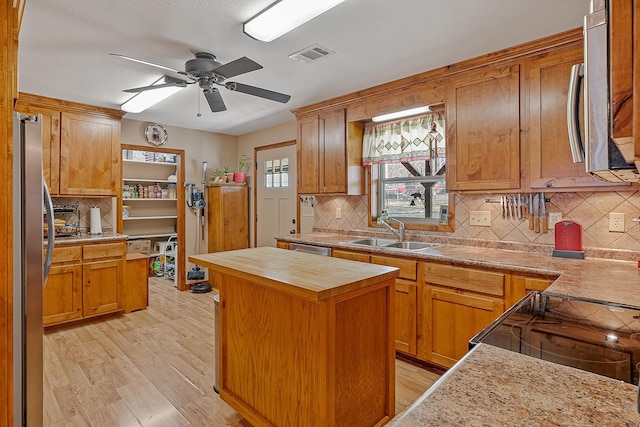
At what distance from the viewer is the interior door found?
486cm

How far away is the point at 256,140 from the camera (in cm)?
545

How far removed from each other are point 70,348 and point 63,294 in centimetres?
68

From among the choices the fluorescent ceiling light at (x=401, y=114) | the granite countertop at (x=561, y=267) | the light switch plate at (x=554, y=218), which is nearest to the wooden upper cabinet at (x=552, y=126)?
the light switch plate at (x=554, y=218)

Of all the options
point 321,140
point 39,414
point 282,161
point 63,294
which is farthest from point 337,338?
point 282,161

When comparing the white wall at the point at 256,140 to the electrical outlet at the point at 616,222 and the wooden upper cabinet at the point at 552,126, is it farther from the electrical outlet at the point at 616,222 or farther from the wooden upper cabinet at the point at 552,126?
the electrical outlet at the point at 616,222

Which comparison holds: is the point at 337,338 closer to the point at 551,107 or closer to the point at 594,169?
the point at 594,169

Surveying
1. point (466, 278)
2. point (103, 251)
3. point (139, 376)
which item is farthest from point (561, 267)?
point (103, 251)

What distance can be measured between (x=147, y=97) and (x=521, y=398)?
12.3 ft

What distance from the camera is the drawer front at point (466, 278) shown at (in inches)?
89.0

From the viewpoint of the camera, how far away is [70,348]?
309cm

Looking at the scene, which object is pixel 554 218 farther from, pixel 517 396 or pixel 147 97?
pixel 147 97

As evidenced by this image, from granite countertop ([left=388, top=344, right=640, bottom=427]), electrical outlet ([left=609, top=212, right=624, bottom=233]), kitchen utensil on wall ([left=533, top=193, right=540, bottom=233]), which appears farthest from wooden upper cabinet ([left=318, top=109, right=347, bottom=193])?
granite countertop ([left=388, top=344, right=640, bottom=427])

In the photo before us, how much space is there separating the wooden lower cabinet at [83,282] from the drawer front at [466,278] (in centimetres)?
336

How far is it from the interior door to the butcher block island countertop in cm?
285
